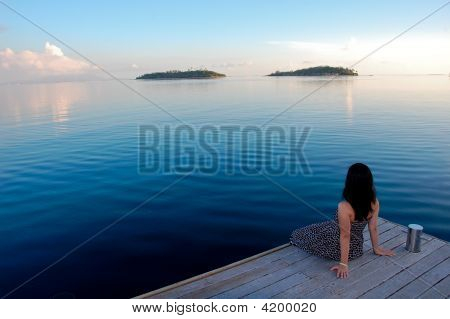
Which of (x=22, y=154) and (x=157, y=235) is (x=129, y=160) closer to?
(x=22, y=154)

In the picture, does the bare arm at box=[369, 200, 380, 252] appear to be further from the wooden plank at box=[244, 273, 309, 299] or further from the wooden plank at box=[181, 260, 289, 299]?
the wooden plank at box=[181, 260, 289, 299]

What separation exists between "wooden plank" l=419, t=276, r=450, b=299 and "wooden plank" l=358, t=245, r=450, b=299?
0.37 meters

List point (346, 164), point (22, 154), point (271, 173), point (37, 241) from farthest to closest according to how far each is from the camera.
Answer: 1. point (22, 154)
2. point (346, 164)
3. point (271, 173)
4. point (37, 241)

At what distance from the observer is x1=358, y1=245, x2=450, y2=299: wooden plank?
623 centimetres

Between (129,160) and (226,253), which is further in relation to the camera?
(129,160)

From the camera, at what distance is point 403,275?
265 inches

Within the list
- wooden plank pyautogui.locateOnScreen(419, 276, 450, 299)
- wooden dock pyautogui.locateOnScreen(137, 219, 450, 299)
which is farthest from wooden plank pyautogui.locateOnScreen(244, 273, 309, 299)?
wooden plank pyautogui.locateOnScreen(419, 276, 450, 299)

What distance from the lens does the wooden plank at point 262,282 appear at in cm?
631

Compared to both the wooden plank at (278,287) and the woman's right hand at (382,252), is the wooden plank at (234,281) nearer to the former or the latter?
the wooden plank at (278,287)

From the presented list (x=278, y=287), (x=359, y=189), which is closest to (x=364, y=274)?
(x=278, y=287)

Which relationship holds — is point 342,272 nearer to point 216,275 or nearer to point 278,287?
point 278,287

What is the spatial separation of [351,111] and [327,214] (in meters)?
30.8
